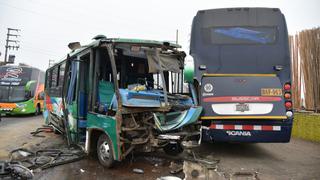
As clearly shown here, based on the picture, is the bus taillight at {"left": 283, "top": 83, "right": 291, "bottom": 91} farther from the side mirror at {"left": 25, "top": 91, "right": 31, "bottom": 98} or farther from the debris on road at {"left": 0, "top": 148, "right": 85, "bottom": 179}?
the side mirror at {"left": 25, "top": 91, "right": 31, "bottom": 98}

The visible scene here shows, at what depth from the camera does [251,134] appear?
7230 mm

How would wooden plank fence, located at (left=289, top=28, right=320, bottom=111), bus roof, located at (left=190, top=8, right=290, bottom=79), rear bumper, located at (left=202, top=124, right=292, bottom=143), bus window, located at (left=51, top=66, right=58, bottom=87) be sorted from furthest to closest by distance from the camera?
bus window, located at (left=51, top=66, right=58, bottom=87)
wooden plank fence, located at (left=289, top=28, right=320, bottom=111)
bus roof, located at (left=190, top=8, right=290, bottom=79)
rear bumper, located at (left=202, top=124, right=292, bottom=143)

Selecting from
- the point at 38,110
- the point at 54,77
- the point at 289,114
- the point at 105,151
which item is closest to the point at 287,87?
the point at 289,114

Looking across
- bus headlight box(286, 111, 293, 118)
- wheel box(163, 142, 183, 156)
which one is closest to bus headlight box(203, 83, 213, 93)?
wheel box(163, 142, 183, 156)

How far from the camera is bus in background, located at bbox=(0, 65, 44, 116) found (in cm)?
1989

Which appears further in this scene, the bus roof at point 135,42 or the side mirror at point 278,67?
the side mirror at point 278,67

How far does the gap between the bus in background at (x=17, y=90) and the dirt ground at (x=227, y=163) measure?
11.1m

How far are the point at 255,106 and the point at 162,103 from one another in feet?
7.42

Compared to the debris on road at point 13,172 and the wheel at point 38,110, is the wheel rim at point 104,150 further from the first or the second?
the wheel at point 38,110

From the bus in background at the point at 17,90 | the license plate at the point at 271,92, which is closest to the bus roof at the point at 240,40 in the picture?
the license plate at the point at 271,92

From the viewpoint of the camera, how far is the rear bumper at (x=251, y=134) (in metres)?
7.16

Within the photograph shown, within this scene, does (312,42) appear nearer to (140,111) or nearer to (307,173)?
(307,173)

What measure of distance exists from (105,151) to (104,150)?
37 mm

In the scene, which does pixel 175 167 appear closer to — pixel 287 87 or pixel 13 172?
pixel 13 172
